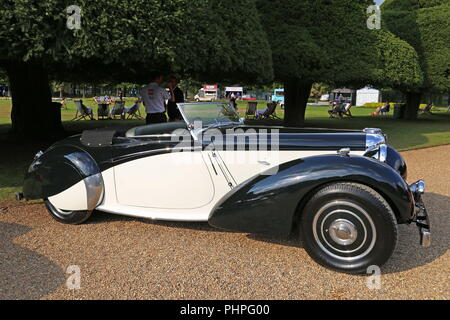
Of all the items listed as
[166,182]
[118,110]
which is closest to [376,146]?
[166,182]

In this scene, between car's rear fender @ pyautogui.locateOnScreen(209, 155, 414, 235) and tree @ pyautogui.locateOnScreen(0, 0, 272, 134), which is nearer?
car's rear fender @ pyautogui.locateOnScreen(209, 155, 414, 235)

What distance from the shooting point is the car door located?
367 cm

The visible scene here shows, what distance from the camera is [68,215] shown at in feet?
13.7

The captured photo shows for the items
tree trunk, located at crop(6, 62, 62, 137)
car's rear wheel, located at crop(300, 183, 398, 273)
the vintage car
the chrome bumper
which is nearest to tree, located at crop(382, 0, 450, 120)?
tree trunk, located at crop(6, 62, 62, 137)

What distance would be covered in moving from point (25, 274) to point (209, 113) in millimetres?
2384

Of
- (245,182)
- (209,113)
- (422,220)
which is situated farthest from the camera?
(209,113)

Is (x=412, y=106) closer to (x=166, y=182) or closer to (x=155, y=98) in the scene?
(x=155, y=98)

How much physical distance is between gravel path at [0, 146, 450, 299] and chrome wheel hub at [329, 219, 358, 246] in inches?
11.3

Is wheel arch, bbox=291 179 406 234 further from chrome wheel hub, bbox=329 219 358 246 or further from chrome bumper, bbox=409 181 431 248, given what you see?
chrome wheel hub, bbox=329 219 358 246

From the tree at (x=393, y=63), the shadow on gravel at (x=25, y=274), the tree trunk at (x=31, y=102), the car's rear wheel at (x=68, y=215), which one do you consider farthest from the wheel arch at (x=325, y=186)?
the tree at (x=393, y=63)
